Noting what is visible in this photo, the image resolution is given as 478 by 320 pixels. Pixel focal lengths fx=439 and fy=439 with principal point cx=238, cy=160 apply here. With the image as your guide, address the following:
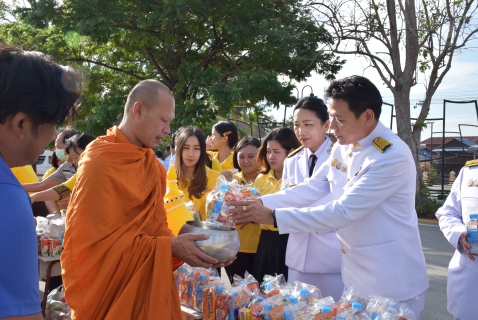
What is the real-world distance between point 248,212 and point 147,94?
92cm

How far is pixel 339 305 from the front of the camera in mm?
2348

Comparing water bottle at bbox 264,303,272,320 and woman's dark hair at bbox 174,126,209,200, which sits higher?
woman's dark hair at bbox 174,126,209,200

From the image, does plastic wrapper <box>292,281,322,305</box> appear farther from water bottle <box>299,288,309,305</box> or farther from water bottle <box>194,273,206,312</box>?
water bottle <box>194,273,206,312</box>

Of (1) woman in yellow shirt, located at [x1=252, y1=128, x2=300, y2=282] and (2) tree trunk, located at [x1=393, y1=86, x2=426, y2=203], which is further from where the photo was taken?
(2) tree trunk, located at [x1=393, y1=86, x2=426, y2=203]

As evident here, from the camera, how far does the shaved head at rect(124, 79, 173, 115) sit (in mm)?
2428

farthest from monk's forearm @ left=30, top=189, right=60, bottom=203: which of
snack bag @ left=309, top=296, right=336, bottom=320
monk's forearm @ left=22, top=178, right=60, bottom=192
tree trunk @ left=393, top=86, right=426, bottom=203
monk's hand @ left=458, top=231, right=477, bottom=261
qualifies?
tree trunk @ left=393, top=86, right=426, bottom=203

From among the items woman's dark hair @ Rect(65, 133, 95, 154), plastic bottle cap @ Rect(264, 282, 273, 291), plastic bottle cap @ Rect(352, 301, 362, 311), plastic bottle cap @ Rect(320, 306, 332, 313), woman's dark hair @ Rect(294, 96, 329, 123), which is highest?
woman's dark hair @ Rect(294, 96, 329, 123)

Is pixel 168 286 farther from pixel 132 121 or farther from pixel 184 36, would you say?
pixel 184 36

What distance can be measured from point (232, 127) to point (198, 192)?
6.42 feet

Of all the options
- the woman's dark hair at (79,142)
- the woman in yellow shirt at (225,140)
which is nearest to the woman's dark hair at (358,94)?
the woman in yellow shirt at (225,140)

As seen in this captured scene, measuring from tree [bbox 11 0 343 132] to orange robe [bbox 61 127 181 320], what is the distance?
399 inches

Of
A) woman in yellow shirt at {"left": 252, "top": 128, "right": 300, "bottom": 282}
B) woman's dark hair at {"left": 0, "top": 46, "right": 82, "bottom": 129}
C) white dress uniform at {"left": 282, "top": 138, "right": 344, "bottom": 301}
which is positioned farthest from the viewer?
woman in yellow shirt at {"left": 252, "top": 128, "right": 300, "bottom": 282}

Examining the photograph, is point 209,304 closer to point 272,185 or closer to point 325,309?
point 325,309

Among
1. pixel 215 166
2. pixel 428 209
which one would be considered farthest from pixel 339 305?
pixel 428 209
